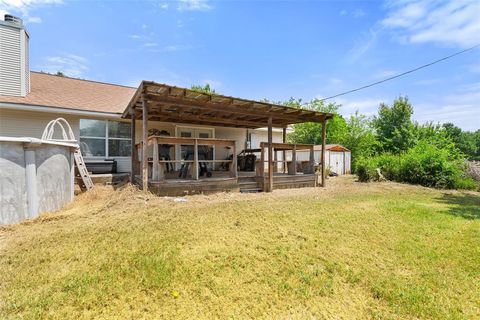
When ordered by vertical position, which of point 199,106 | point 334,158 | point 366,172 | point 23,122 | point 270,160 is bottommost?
point 366,172

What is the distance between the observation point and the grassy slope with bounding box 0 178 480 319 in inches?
91.7

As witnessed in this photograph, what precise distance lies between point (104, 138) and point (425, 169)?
14.3 metres

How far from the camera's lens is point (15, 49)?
28.5ft

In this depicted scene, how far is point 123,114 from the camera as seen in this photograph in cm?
853

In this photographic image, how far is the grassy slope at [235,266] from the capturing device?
91.7 inches

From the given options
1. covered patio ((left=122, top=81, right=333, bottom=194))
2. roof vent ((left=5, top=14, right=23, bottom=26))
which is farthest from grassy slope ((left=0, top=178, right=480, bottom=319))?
roof vent ((left=5, top=14, right=23, bottom=26))

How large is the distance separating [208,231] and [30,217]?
348 cm

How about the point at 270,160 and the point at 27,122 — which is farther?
the point at 27,122

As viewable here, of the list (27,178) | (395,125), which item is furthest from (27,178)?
(395,125)

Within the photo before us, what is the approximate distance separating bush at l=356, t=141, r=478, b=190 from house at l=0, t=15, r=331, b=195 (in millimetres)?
4940

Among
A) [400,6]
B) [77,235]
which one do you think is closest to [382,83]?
[400,6]

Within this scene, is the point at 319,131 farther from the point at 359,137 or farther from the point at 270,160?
the point at 270,160

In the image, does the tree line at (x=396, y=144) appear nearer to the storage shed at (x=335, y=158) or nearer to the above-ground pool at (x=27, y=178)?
the storage shed at (x=335, y=158)

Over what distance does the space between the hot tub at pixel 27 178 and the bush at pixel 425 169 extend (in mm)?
12312
